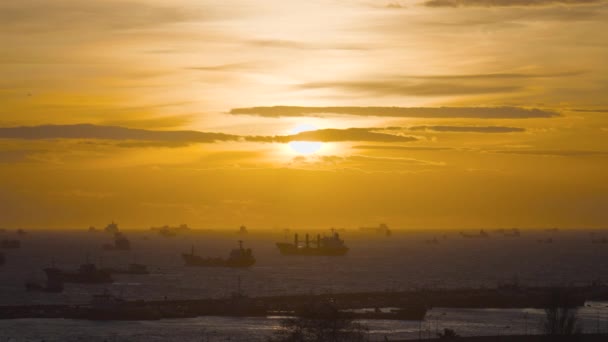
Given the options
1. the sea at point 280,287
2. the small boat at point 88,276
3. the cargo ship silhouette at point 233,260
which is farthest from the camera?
the cargo ship silhouette at point 233,260

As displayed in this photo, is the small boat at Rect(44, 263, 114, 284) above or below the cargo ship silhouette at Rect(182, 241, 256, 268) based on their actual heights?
below

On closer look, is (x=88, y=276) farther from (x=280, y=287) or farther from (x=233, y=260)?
(x=233, y=260)

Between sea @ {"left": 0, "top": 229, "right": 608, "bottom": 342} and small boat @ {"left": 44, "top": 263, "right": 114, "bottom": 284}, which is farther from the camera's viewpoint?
small boat @ {"left": 44, "top": 263, "right": 114, "bottom": 284}

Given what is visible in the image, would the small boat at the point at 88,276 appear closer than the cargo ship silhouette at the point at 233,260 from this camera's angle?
Yes

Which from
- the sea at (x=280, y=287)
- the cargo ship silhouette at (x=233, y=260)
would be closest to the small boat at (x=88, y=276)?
the sea at (x=280, y=287)

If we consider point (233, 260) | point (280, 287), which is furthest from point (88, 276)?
point (233, 260)

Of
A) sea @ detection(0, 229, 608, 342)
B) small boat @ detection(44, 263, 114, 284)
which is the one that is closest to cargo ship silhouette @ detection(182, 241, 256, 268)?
sea @ detection(0, 229, 608, 342)

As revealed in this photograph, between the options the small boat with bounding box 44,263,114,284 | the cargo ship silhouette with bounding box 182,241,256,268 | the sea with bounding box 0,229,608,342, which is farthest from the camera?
the cargo ship silhouette with bounding box 182,241,256,268

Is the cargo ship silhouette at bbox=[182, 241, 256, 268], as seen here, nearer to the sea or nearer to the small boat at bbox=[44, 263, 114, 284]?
the sea

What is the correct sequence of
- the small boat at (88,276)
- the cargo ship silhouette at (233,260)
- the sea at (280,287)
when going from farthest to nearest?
the cargo ship silhouette at (233,260)
the small boat at (88,276)
the sea at (280,287)

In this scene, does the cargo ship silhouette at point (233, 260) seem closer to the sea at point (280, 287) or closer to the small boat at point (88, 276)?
the sea at point (280, 287)

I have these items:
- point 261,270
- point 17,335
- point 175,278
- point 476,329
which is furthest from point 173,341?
point 261,270

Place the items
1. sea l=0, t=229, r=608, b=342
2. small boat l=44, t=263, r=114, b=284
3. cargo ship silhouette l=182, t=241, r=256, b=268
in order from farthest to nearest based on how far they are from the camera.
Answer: cargo ship silhouette l=182, t=241, r=256, b=268
small boat l=44, t=263, r=114, b=284
sea l=0, t=229, r=608, b=342

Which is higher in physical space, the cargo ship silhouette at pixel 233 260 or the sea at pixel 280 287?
the cargo ship silhouette at pixel 233 260
